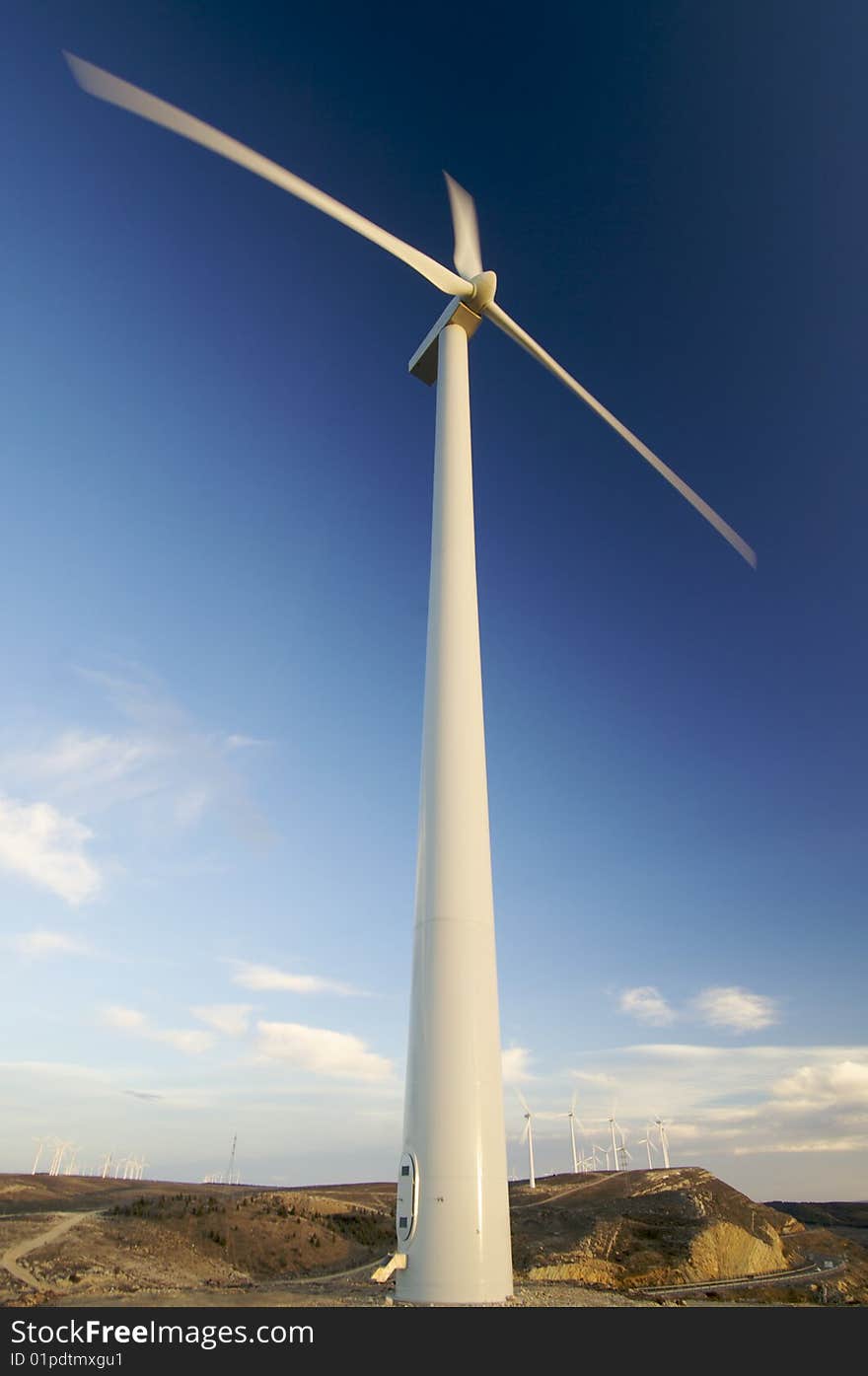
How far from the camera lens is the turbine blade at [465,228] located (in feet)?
111

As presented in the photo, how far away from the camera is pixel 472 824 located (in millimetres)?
21812

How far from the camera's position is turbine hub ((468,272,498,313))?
31312mm

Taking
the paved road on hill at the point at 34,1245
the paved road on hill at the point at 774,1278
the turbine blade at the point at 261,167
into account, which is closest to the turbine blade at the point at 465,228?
the turbine blade at the point at 261,167

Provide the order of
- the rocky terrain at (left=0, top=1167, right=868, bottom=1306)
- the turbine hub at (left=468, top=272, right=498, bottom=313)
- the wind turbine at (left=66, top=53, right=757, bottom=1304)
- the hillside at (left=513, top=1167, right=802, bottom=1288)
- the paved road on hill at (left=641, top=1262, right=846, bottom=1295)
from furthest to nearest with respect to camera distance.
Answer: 1. the hillside at (left=513, top=1167, right=802, bottom=1288)
2. the paved road on hill at (left=641, top=1262, right=846, bottom=1295)
3. the turbine hub at (left=468, top=272, right=498, bottom=313)
4. the rocky terrain at (left=0, top=1167, right=868, bottom=1306)
5. the wind turbine at (left=66, top=53, right=757, bottom=1304)

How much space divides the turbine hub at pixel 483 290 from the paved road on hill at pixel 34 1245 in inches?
1549

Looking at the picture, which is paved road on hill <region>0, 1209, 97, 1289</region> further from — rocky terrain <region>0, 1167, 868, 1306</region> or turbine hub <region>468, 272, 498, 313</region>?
turbine hub <region>468, 272, 498, 313</region>

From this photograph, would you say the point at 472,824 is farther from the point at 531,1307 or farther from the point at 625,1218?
the point at 625,1218

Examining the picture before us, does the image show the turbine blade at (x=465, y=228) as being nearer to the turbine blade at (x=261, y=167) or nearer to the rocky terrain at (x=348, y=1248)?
the turbine blade at (x=261, y=167)

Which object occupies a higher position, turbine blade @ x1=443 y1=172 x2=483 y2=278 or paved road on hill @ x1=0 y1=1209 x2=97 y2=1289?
turbine blade @ x1=443 y1=172 x2=483 y2=278

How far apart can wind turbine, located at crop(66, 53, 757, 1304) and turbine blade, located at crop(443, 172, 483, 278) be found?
698 centimetres

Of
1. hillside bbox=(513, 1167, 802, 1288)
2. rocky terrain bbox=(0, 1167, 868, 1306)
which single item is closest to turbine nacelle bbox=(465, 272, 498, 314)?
rocky terrain bbox=(0, 1167, 868, 1306)

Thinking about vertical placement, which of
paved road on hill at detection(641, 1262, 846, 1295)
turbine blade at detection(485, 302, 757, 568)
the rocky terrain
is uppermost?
turbine blade at detection(485, 302, 757, 568)

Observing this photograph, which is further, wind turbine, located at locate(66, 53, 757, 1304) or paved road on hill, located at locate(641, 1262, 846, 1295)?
paved road on hill, located at locate(641, 1262, 846, 1295)

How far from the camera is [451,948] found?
2036 centimetres
